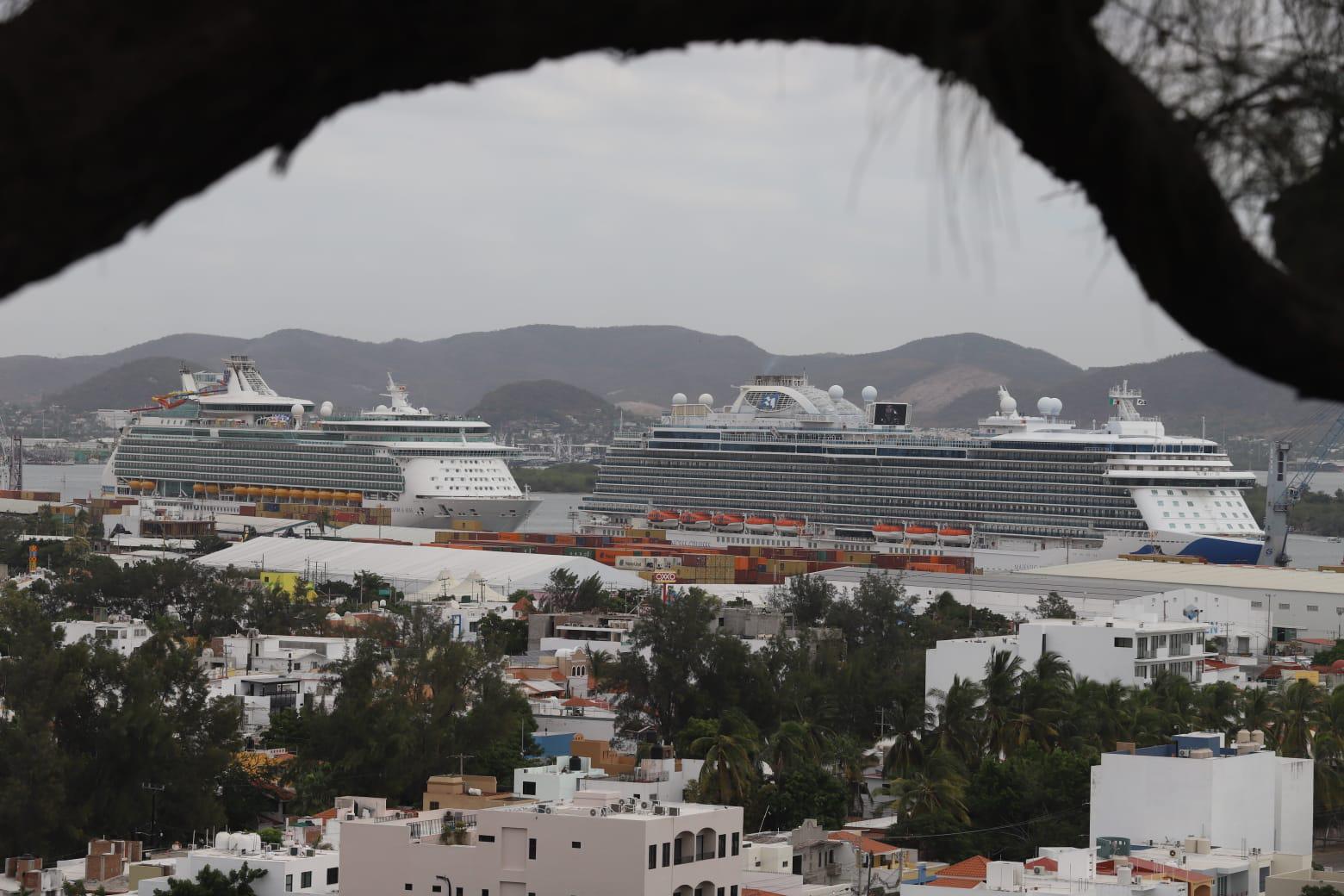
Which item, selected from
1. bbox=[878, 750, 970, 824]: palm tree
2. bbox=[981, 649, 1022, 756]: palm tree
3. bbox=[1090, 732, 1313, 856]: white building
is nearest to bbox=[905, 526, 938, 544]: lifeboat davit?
bbox=[981, 649, 1022, 756]: palm tree

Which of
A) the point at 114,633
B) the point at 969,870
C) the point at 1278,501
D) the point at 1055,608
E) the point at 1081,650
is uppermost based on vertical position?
the point at 1278,501

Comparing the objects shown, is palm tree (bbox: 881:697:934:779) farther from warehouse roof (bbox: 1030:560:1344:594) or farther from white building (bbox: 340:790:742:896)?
warehouse roof (bbox: 1030:560:1344:594)

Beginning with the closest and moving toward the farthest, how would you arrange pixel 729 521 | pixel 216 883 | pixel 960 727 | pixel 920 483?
1. pixel 216 883
2. pixel 960 727
3. pixel 920 483
4. pixel 729 521

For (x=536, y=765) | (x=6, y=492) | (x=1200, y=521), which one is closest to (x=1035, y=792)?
(x=536, y=765)

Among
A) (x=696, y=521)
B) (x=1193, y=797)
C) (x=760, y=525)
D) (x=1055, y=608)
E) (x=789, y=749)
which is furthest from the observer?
(x=696, y=521)

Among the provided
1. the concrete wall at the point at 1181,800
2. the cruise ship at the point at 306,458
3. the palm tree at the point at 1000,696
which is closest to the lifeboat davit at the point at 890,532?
the cruise ship at the point at 306,458

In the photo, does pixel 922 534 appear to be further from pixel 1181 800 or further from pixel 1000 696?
pixel 1181 800

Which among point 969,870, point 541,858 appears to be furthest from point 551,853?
point 969,870

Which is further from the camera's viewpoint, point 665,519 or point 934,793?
point 665,519
